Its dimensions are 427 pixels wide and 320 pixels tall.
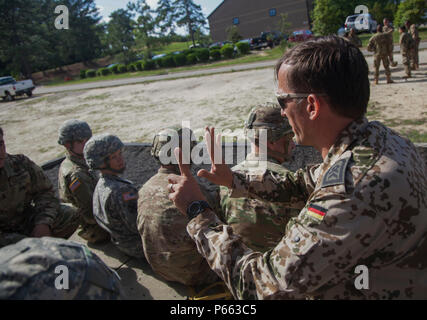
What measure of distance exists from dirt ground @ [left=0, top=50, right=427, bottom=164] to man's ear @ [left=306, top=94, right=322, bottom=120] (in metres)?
5.34

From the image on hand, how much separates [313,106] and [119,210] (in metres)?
2.24

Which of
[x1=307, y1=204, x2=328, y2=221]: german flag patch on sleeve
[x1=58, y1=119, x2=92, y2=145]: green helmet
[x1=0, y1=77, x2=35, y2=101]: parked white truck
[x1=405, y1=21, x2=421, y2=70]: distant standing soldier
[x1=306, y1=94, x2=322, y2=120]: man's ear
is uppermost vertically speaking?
[x1=0, y1=77, x2=35, y2=101]: parked white truck

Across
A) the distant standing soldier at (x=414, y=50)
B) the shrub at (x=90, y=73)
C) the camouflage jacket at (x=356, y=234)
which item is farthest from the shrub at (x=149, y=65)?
the camouflage jacket at (x=356, y=234)

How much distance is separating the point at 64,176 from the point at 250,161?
2392mm

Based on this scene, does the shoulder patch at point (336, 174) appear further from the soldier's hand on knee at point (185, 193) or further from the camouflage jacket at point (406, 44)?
the camouflage jacket at point (406, 44)

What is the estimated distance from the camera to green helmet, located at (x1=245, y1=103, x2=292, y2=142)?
9.30ft

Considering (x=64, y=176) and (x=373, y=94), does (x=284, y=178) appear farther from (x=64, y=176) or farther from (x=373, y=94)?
(x=373, y=94)

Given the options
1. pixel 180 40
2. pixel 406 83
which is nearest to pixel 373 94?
pixel 406 83

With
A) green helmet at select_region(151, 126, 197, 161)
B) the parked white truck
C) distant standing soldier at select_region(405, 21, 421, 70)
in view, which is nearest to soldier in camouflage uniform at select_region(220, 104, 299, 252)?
green helmet at select_region(151, 126, 197, 161)

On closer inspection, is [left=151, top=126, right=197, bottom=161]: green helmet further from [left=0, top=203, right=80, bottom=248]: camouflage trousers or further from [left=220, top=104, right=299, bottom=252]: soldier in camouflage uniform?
[left=0, top=203, right=80, bottom=248]: camouflage trousers

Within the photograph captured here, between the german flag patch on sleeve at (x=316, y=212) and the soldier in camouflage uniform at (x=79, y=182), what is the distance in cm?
308

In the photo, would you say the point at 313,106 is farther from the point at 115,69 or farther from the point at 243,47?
the point at 115,69

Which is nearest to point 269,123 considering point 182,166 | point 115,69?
point 182,166

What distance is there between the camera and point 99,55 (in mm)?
55750
